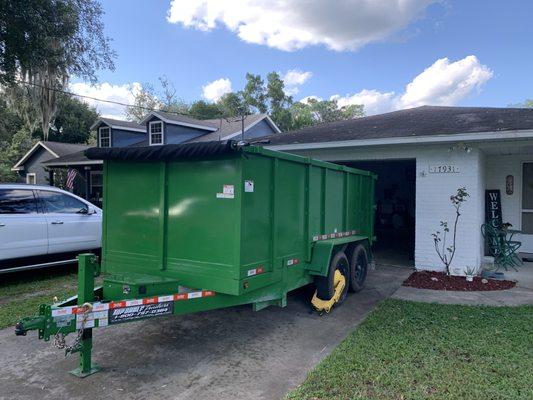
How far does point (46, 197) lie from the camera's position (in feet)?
24.5

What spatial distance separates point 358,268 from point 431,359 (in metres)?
3.03

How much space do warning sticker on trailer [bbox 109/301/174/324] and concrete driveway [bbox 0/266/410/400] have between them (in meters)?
0.63

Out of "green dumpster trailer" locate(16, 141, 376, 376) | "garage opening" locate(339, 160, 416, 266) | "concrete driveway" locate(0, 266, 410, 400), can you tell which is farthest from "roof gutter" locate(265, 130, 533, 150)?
"garage opening" locate(339, 160, 416, 266)

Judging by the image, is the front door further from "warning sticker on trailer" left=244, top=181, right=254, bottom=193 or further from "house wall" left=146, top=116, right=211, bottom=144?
"house wall" left=146, top=116, right=211, bottom=144

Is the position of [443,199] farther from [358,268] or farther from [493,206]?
[358,268]

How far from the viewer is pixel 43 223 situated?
721 centimetres

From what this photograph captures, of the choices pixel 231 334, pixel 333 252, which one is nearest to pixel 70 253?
pixel 231 334

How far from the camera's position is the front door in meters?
9.85

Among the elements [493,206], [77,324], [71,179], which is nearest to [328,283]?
[77,324]

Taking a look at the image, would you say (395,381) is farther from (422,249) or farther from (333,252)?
(422,249)

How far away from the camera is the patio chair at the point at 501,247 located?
896cm

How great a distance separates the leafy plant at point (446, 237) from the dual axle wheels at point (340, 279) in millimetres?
2278

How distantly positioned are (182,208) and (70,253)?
454 centimetres

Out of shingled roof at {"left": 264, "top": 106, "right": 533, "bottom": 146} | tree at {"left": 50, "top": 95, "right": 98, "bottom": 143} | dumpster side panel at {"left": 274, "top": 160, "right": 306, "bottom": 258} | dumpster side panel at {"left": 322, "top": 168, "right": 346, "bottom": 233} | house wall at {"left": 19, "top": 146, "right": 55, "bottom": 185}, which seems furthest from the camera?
tree at {"left": 50, "top": 95, "right": 98, "bottom": 143}
